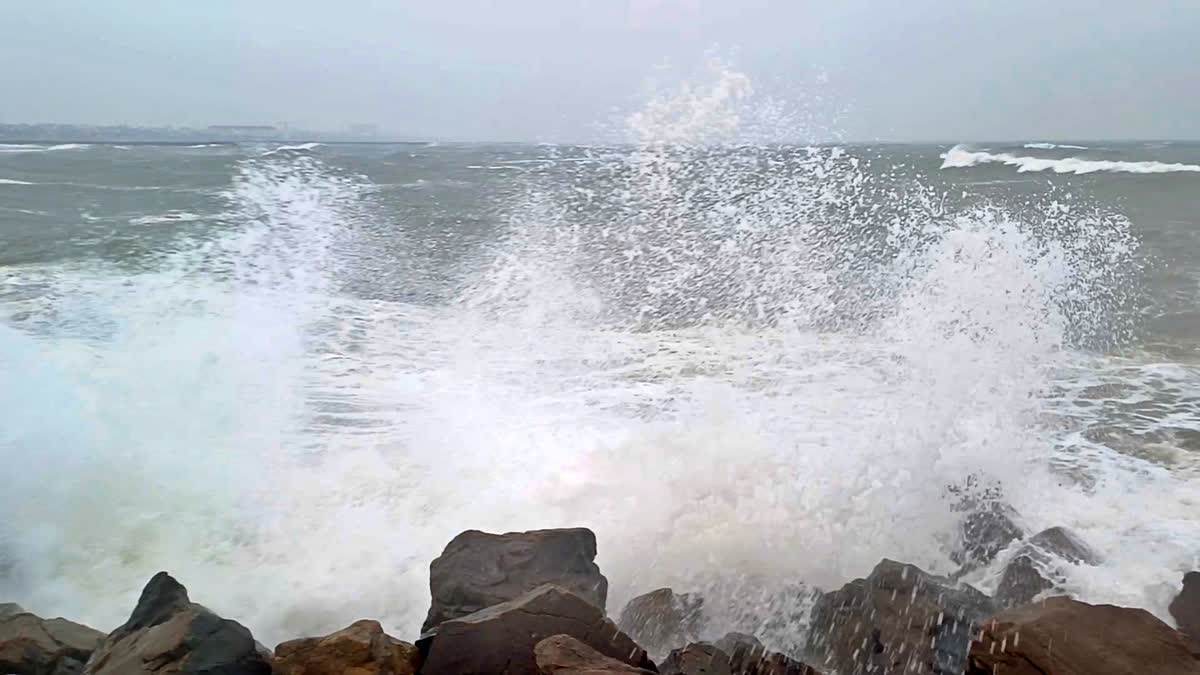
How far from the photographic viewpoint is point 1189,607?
331cm

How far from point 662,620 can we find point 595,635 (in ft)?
3.05

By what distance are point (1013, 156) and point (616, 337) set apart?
29633 millimetres

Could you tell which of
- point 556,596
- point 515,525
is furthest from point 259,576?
point 556,596

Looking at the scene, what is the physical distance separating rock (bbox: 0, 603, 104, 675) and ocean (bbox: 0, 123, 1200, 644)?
86 centimetres

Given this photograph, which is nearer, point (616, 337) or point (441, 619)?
point (441, 619)

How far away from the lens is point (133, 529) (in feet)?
16.0

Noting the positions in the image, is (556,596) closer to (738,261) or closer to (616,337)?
(616,337)

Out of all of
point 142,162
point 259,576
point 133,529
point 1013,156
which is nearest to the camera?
point 259,576

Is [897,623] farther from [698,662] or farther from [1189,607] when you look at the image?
[1189,607]

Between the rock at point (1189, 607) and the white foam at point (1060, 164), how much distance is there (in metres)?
25.1

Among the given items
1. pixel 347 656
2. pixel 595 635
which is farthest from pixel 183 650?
pixel 595 635

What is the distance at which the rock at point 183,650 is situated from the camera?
9.13ft

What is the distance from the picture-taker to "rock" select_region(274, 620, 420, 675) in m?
2.89

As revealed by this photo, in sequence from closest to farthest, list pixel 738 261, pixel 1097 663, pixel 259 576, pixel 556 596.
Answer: pixel 1097 663
pixel 556 596
pixel 259 576
pixel 738 261
